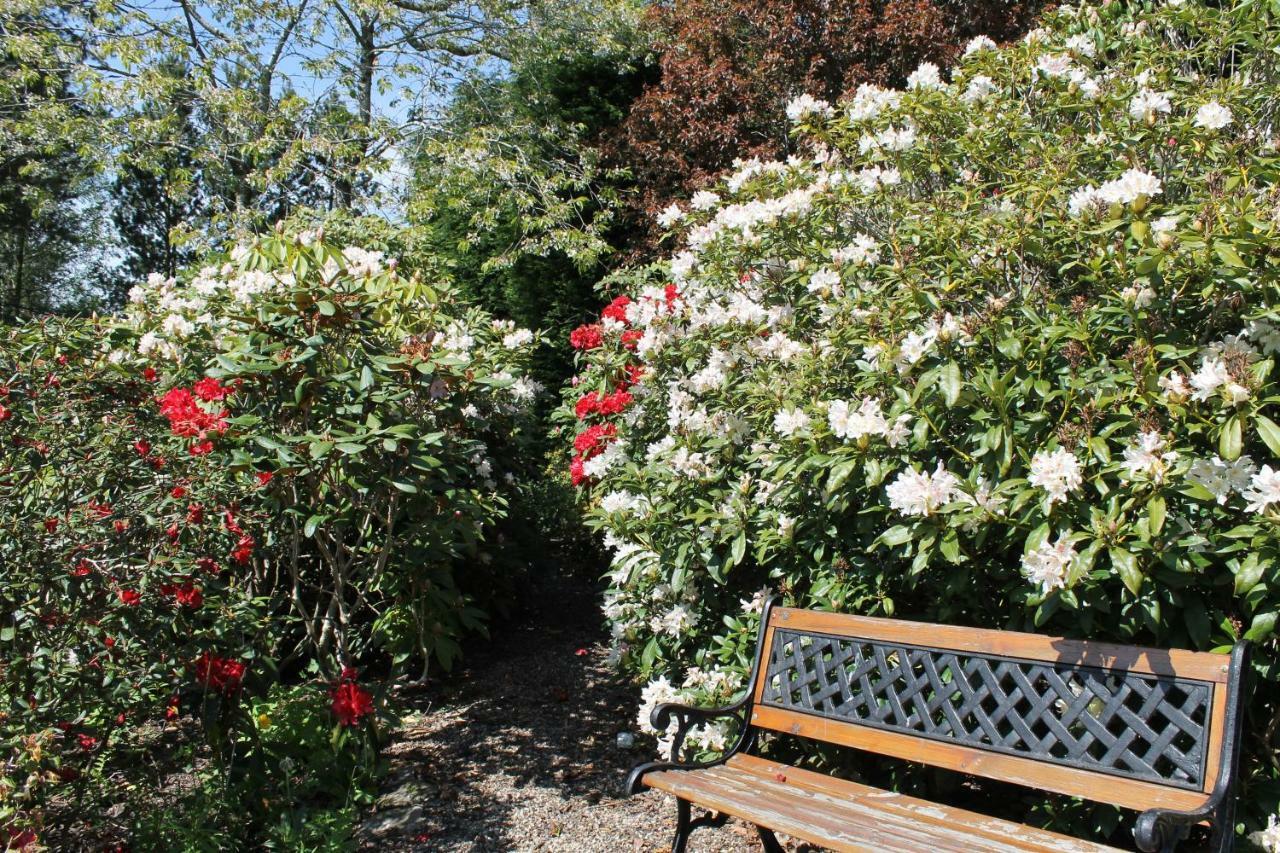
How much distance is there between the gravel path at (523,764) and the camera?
3.22m

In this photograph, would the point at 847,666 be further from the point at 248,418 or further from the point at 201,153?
the point at 201,153

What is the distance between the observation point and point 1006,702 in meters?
2.36

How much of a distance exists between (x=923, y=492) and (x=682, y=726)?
3.35ft

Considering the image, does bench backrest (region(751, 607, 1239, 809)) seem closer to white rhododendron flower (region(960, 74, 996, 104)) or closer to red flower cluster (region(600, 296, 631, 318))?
white rhododendron flower (region(960, 74, 996, 104))

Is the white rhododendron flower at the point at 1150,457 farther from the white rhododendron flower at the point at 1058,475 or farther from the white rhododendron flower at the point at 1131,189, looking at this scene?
the white rhododendron flower at the point at 1131,189

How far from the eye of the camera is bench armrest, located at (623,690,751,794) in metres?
2.67

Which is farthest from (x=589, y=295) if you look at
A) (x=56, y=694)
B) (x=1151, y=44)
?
(x=56, y=694)

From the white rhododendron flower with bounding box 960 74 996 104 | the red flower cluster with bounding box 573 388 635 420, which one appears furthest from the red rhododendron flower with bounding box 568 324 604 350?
the white rhododendron flower with bounding box 960 74 996 104

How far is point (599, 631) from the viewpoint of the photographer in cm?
564

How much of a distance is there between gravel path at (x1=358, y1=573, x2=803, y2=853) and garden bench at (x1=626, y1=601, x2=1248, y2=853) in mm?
632

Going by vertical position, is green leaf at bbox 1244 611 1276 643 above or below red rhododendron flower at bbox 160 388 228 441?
below

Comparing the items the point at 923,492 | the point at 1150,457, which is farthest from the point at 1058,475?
the point at 923,492

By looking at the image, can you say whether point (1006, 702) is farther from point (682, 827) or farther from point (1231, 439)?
point (682, 827)

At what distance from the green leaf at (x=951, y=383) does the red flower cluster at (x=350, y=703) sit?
2159mm
